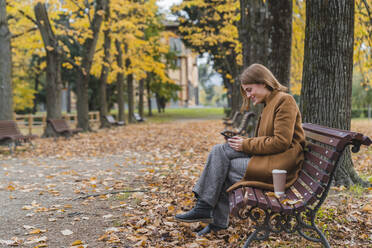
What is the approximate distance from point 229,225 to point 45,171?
16.8ft

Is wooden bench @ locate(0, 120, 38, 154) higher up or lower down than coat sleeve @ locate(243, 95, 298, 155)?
lower down

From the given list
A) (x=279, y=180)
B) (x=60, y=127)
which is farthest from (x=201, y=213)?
(x=60, y=127)

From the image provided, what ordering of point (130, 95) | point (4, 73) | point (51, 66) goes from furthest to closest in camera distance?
point (130, 95) < point (51, 66) < point (4, 73)

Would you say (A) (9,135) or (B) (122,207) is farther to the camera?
(A) (9,135)

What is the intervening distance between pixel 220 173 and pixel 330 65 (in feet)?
7.89

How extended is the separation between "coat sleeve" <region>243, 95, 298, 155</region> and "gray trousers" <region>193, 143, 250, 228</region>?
288 mm

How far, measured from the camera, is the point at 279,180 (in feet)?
10.0

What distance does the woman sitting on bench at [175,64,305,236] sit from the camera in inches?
128

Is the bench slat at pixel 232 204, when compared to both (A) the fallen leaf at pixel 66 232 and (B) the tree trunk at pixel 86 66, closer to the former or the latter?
(A) the fallen leaf at pixel 66 232

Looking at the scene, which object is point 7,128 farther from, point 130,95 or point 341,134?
point 130,95

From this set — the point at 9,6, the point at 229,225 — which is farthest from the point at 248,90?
the point at 9,6

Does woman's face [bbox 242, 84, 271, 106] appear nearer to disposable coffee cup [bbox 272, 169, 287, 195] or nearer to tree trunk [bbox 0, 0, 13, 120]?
disposable coffee cup [bbox 272, 169, 287, 195]

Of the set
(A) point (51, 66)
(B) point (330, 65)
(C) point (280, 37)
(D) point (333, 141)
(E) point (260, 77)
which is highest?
(A) point (51, 66)

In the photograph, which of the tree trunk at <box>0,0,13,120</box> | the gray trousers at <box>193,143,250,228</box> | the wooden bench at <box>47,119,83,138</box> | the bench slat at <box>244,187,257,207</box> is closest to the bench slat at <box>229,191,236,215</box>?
the bench slat at <box>244,187,257,207</box>
